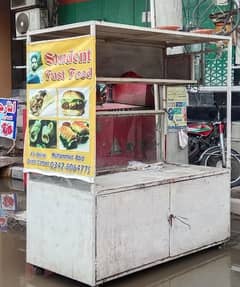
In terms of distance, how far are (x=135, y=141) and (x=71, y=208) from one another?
1553 mm

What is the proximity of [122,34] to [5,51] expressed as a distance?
8993 mm

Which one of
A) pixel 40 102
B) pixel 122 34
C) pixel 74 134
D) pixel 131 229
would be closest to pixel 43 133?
pixel 40 102

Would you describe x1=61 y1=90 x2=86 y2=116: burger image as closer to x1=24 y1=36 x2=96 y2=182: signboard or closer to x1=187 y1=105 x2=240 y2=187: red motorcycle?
x1=24 y1=36 x2=96 y2=182: signboard

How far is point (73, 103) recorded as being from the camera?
434 centimetres

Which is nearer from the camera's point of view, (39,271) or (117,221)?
(117,221)

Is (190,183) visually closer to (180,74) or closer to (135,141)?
(135,141)

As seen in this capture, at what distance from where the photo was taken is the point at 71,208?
4449 mm

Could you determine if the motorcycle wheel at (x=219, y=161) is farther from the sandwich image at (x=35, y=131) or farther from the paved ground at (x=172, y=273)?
the sandwich image at (x=35, y=131)

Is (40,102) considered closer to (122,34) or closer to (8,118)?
(122,34)

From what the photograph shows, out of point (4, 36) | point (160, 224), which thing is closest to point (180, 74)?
point (160, 224)

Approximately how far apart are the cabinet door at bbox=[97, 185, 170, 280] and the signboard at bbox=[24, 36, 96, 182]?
388 millimetres

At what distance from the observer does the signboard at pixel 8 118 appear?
10070 mm

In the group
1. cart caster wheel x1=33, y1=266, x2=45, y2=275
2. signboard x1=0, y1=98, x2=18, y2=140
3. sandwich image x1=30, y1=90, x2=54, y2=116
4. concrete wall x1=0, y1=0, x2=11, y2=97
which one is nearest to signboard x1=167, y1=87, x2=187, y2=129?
sandwich image x1=30, y1=90, x2=54, y2=116

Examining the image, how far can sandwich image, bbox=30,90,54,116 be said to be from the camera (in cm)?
454
